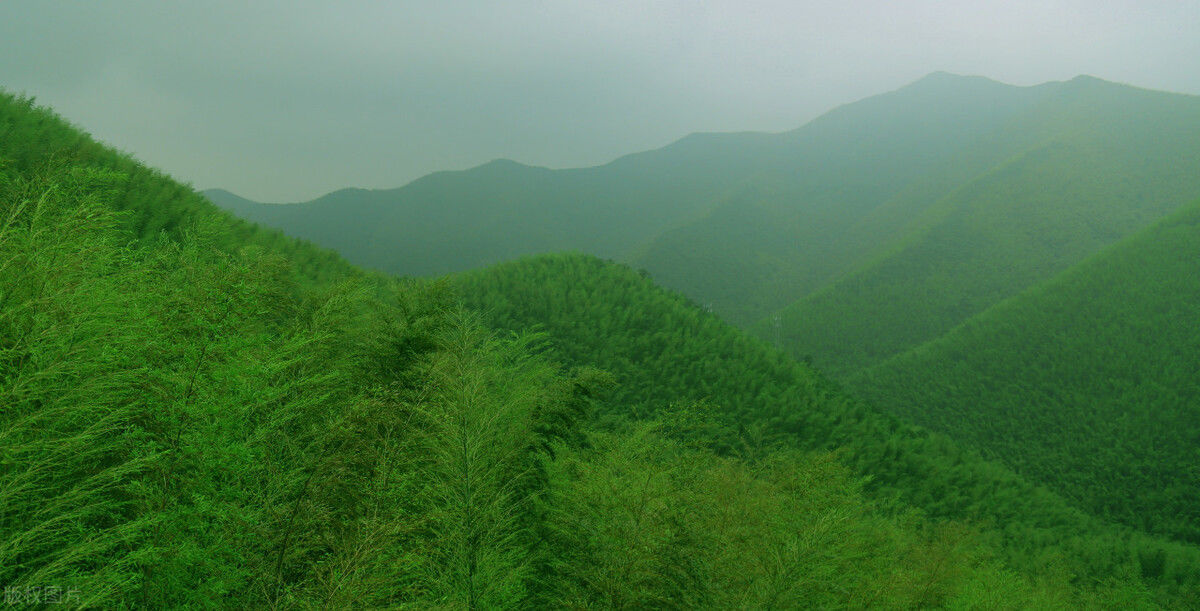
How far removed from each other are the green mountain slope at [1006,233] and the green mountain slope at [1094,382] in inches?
707

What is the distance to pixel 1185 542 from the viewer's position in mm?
41156

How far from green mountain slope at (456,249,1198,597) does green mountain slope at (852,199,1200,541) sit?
1078 cm

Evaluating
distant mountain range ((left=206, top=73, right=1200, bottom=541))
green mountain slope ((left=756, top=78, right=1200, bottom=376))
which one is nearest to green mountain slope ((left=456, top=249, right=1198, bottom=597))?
distant mountain range ((left=206, top=73, right=1200, bottom=541))

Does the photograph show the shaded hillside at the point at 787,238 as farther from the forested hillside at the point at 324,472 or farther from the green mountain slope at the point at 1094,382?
the forested hillside at the point at 324,472

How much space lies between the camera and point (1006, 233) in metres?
110

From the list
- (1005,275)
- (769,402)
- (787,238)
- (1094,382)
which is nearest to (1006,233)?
(1005,275)

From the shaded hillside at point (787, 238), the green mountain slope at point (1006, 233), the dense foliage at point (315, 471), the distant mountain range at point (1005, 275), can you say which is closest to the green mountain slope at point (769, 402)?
the distant mountain range at point (1005, 275)

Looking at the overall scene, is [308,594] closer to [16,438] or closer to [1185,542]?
[16,438]

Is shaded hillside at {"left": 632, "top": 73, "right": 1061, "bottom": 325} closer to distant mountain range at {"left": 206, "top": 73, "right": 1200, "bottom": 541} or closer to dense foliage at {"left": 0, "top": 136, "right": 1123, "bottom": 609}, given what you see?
distant mountain range at {"left": 206, "top": 73, "right": 1200, "bottom": 541}

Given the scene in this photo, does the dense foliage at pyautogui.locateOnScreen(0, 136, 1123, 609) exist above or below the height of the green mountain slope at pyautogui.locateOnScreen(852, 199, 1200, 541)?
above

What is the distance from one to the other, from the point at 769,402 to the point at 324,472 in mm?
29003

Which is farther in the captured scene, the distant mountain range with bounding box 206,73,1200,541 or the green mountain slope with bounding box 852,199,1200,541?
the distant mountain range with bounding box 206,73,1200,541

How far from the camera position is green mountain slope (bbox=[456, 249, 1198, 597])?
97.0 ft

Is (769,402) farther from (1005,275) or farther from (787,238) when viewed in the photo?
(787,238)
